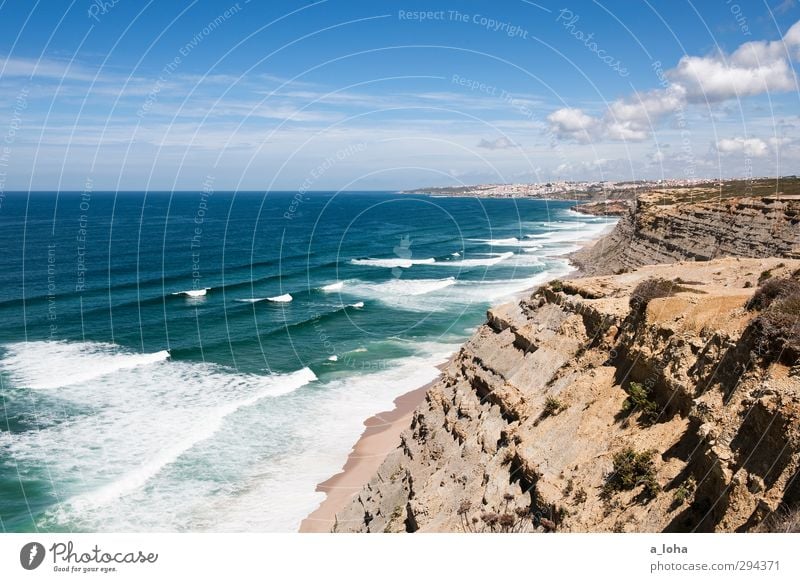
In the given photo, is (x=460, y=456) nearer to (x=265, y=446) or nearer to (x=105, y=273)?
(x=265, y=446)

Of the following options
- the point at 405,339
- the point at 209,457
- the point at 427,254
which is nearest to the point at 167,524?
the point at 209,457

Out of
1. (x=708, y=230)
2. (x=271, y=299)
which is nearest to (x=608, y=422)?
(x=708, y=230)

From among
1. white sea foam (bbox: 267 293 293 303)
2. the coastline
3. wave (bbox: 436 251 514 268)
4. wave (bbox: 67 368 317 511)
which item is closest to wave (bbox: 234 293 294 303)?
white sea foam (bbox: 267 293 293 303)

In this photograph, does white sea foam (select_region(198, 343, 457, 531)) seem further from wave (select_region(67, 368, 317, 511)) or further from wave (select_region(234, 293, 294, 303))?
wave (select_region(234, 293, 294, 303))

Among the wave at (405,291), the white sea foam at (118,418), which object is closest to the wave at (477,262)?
the wave at (405,291)

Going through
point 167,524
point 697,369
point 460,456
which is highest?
point 697,369

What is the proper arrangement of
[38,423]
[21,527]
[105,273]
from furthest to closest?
[105,273] < [38,423] < [21,527]

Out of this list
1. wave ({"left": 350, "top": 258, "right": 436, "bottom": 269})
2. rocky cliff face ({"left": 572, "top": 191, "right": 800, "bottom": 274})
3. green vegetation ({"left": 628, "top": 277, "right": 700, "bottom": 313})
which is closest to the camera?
green vegetation ({"left": 628, "top": 277, "right": 700, "bottom": 313})

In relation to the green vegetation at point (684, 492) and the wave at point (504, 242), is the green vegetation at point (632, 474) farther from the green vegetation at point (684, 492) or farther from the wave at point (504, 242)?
the wave at point (504, 242)
